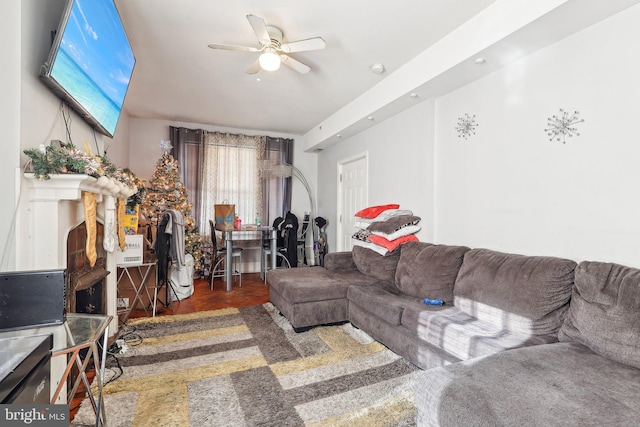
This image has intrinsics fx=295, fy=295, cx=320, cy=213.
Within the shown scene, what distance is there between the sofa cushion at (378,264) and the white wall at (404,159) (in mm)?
435

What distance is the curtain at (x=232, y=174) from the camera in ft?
17.7

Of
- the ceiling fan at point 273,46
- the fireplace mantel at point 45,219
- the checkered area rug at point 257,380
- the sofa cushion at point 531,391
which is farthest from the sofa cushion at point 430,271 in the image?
the fireplace mantel at point 45,219

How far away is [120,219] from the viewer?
2588 millimetres

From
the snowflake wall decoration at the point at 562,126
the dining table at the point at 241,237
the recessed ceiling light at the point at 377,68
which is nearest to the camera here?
the snowflake wall decoration at the point at 562,126

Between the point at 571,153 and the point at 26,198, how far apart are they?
3.33m

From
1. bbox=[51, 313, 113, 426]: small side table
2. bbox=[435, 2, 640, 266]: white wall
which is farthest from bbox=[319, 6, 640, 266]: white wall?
bbox=[51, 313, 113, 426]: small side table

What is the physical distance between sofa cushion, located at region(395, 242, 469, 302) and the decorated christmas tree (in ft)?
10.6

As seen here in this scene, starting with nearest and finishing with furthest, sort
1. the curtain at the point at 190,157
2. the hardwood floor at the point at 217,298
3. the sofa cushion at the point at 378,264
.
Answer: the sofa cushion at the point at 378,264 → the hardwood floor at the point at 217,298 → the curtain at the point at 190,157

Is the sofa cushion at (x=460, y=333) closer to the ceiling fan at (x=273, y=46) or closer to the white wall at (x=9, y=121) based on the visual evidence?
the ceiling fan at (x=273, y=46)

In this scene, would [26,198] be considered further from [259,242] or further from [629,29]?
[259,242]

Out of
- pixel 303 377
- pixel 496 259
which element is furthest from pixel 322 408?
pixel 496 259

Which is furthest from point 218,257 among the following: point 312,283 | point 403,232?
point 403,232

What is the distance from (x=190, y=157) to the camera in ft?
17.3

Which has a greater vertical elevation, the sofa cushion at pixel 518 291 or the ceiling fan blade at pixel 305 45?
the ceiling fan blade at pixel 305 45
